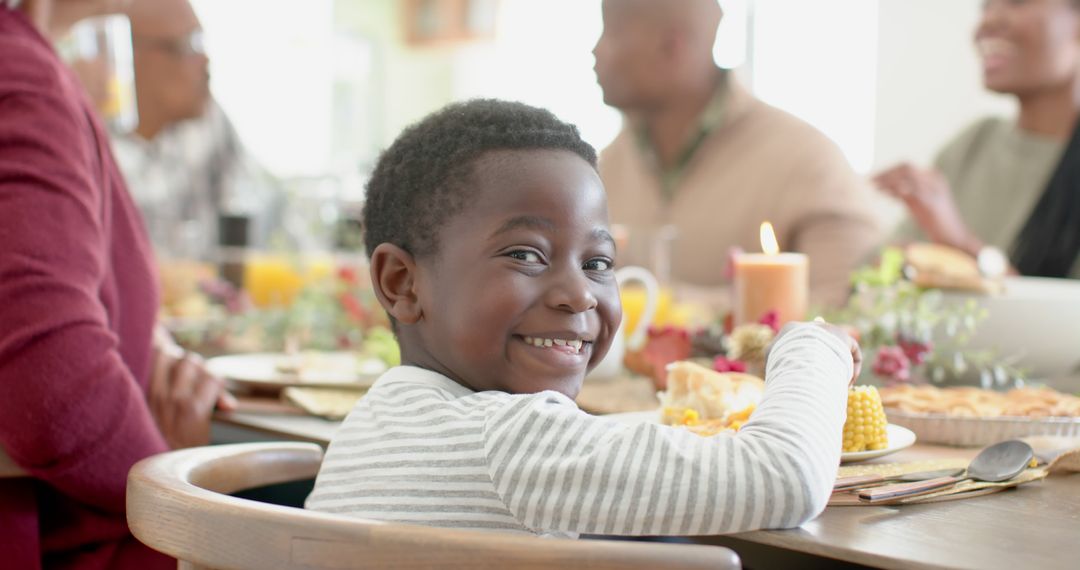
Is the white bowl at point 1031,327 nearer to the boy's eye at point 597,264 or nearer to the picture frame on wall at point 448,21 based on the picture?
the boy's eye at point 597,264

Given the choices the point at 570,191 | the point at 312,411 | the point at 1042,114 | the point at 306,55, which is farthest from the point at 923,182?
the point at 306,55

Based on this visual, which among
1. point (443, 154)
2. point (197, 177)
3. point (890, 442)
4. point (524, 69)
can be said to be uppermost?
point (524, 69)

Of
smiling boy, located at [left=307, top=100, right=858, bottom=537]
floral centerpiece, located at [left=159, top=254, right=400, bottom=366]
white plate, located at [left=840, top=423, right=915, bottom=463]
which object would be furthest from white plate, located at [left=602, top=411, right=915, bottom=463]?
floral centerpiece, located at [left=159, top=254, right=400, bottom=366]

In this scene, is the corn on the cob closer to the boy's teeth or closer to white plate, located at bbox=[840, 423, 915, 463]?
white plate, located at bbox=[840, 423, 915, 463]

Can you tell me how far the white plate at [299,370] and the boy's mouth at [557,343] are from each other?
0.54 m

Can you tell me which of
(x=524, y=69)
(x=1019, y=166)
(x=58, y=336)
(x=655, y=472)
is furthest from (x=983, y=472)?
(x=524, y=69)

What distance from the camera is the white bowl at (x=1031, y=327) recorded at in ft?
4.05

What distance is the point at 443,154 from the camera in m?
0.81

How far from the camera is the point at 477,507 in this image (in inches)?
27.2

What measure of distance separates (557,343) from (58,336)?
0.48 m

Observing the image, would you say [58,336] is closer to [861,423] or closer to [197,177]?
[861,423]

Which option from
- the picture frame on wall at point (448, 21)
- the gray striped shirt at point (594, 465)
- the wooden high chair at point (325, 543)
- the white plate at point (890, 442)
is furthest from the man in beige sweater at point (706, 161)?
the picture frame on wall at point (448, 21)

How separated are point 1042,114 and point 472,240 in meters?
2.55

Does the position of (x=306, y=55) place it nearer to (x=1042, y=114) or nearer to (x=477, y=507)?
(x=1042, y=114)
